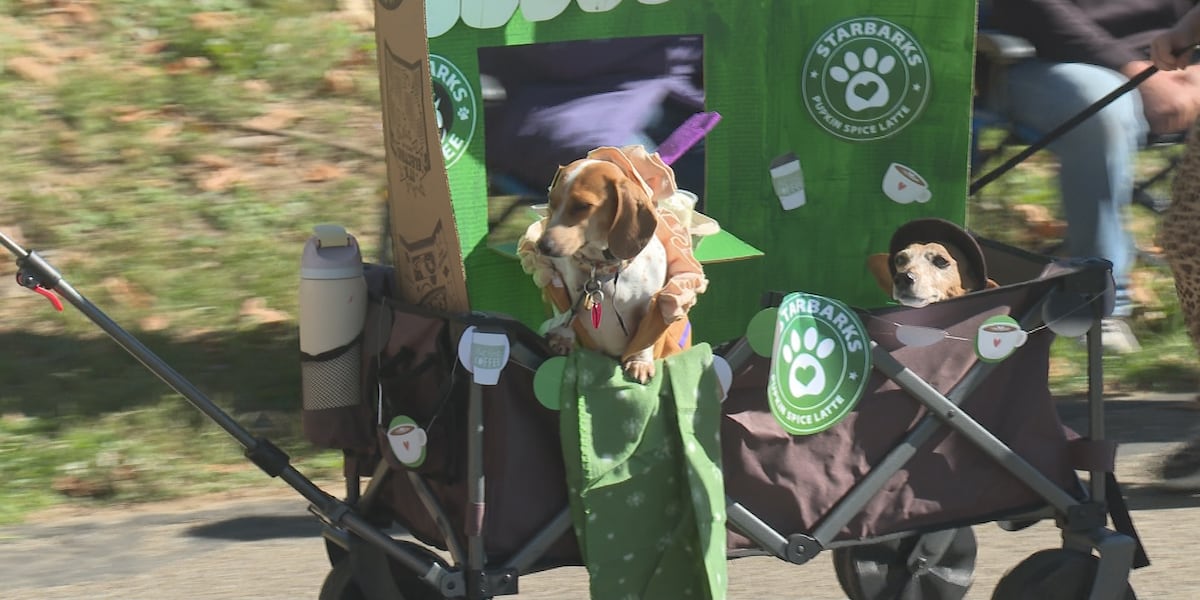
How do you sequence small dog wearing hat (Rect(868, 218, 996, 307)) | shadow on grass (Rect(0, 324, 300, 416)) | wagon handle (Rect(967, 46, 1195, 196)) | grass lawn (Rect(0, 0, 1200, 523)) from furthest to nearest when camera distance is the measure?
shadow on grass (Rect(0, 324, 300, 416)) → grass lawn (Rect(0, 0, 1200, 523)) → wagon handle (Rect(967, 46, 1195, 196)) → small dog wearing hat (Rect(868, 218, 996, 307))

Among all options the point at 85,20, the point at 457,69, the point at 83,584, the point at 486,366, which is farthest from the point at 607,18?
the point at 85,20

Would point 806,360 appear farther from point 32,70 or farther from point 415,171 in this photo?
point 32,70

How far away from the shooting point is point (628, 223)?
8.99 feet

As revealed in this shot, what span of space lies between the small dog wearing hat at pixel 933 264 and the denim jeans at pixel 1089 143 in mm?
2073

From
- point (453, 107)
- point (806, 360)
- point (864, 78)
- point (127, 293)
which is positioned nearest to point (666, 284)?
point (806, 360)

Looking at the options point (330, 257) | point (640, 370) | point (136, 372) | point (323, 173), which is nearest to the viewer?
point (640, 370)

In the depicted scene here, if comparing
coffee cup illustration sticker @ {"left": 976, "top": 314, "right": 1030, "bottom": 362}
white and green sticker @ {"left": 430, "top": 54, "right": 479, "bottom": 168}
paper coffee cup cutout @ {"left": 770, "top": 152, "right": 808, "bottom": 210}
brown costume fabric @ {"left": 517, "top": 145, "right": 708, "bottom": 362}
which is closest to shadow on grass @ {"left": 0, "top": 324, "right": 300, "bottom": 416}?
white and green sticker @ {"left": 430, "top": 54, "right": 479, "bottom": 168}

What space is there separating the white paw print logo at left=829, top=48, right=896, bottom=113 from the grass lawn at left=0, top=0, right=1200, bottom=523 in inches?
73.1

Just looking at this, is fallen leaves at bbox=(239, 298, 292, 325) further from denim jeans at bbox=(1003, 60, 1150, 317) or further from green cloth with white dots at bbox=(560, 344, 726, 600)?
green cloth with white dots at bbox=(560, 344, 726, 600)

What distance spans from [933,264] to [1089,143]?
2.46m

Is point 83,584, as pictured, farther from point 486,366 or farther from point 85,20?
point 85,20

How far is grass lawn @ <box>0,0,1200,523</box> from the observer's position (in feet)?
15.5

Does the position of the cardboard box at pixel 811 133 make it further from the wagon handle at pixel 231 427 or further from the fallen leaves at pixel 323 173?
the fallen leaves at pixel 323 173

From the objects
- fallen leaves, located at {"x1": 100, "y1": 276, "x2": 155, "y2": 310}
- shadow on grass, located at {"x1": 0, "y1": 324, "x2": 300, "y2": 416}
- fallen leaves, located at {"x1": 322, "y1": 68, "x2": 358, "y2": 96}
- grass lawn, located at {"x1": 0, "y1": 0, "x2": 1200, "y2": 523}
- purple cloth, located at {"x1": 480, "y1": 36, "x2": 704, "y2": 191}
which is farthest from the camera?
fallen leaves, located at {"x1": 322, "y1": 68, "x2": 358, "y2": 96}
